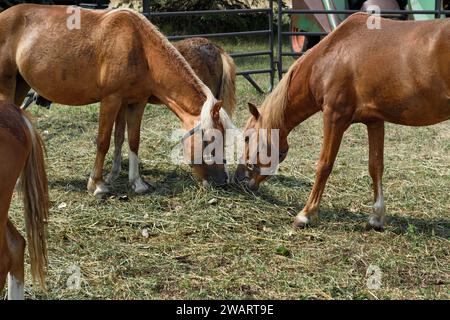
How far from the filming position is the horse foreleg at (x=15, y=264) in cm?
325

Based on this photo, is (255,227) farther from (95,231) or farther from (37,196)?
(37,196)

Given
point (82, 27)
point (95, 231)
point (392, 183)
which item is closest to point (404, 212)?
point (392, 183)

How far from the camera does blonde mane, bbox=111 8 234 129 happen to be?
16.7ft

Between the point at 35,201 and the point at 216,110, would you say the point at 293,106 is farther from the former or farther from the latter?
the point at 35,201

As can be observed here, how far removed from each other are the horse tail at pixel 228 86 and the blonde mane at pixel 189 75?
3.93 ft

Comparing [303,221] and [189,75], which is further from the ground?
[189,75]

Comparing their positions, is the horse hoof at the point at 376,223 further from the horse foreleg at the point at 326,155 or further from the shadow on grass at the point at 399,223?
the horse foreleg at the point at 326,155

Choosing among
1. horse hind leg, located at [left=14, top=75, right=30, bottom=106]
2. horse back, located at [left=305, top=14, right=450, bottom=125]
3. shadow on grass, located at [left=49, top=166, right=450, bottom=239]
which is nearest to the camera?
horse back, located at [left=305, top=14, right=450, bottom=125]

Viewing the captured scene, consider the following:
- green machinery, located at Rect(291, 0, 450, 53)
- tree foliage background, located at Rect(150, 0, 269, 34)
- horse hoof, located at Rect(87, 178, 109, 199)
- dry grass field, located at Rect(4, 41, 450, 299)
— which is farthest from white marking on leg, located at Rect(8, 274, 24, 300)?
tree foliage background, located at Rect(150, 0, 269, 34)

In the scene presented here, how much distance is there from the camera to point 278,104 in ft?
16.3

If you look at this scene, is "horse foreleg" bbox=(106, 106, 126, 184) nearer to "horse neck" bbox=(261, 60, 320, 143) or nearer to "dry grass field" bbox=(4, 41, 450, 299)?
"dry grass field" bbox=(4, 41, 450, 299)

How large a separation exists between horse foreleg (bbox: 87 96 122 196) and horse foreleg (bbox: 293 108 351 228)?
68.1 inches

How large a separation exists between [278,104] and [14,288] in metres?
2.51

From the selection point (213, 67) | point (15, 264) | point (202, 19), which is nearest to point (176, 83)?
point (213, 67)
